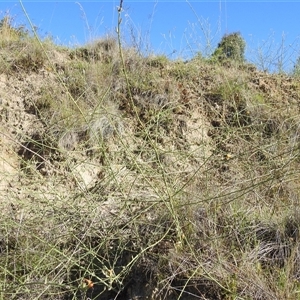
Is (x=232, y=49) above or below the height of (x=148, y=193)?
above

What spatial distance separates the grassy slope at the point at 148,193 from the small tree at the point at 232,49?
1.52 ft

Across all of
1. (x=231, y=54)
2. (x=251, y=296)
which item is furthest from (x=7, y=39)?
(x=251, y=296)

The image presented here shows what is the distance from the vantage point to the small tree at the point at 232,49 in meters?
5.90

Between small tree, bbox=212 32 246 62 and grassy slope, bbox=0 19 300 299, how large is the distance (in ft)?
1.52

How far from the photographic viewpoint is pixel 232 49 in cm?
644

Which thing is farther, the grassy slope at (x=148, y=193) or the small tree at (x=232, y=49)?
the small tree at (x=232, y=49)

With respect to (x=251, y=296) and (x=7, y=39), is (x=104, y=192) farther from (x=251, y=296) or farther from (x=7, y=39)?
(x=7, y=39)

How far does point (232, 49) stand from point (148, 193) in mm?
3659

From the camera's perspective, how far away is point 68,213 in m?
3.48

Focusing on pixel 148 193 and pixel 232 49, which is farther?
pixel 232 49

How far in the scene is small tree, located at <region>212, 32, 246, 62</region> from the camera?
5.90 meters

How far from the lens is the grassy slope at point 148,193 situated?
2895mm

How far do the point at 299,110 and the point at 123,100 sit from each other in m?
1.92

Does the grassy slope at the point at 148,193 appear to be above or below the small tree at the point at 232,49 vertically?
below
